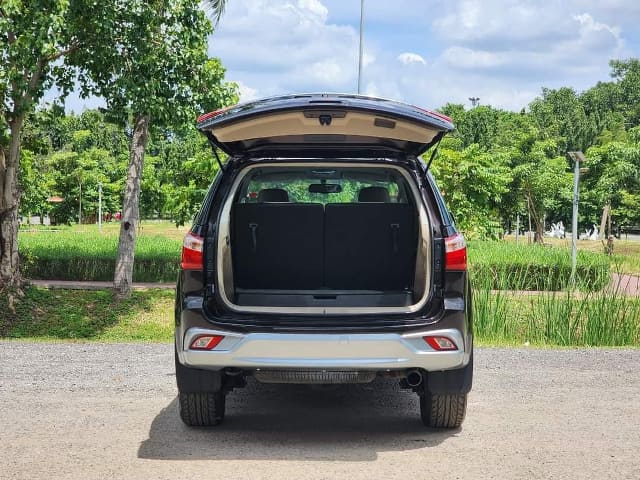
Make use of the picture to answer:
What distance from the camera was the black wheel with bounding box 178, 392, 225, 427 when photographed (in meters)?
5.39

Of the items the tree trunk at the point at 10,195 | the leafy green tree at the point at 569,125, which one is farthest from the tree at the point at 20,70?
the leafy green tree at the point at 569,125

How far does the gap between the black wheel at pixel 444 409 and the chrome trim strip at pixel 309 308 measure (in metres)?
0.69

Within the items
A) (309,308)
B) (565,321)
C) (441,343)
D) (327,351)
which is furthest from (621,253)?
(327,351)

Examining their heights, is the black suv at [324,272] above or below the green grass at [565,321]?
above

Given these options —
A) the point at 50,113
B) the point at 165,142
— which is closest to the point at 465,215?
the point at 50,113

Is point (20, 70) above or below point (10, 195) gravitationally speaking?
above

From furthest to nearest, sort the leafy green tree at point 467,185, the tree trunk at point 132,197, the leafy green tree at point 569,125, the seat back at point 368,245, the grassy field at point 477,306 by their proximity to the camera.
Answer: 1. the leafy green tree at point 569,125
2. the leafy green tree at point 467,185
3. the tree trunk at point 132,197
4. the grassy field at point 477,306
5. the seat back at point 368,245

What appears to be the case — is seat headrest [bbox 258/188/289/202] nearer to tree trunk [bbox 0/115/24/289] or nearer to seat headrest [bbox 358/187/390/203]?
seat headrest [bbox 358/187/390/203]

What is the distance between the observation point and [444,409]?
543 centimetres

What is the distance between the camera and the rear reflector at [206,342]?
16.0 feet

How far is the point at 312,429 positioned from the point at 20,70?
10054 mm

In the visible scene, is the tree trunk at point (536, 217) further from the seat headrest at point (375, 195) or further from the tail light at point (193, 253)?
the tail light at point (193, 253)

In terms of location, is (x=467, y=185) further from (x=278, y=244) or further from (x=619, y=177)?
(x=278, y=244)

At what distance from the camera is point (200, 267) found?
199 inches
